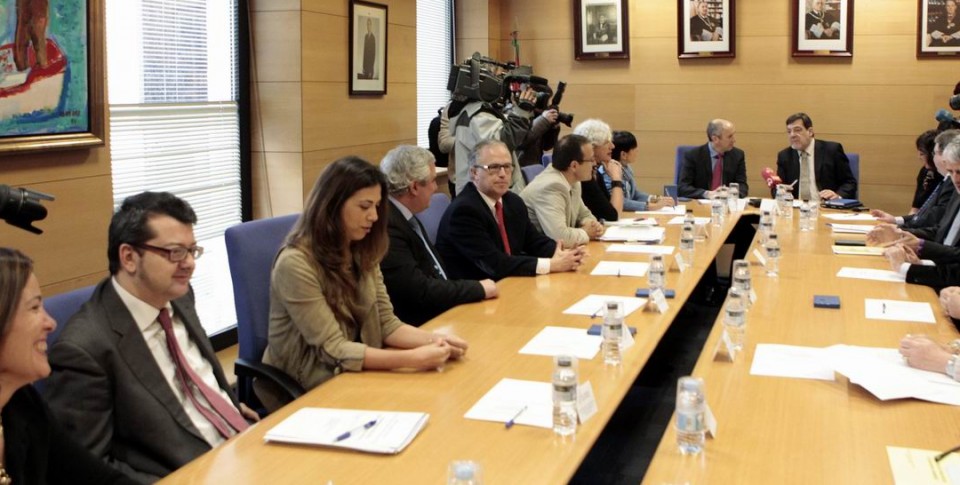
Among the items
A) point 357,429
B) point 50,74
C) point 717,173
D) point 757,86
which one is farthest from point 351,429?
point 757,86

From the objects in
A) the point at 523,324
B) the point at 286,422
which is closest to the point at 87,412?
the point at 286,422

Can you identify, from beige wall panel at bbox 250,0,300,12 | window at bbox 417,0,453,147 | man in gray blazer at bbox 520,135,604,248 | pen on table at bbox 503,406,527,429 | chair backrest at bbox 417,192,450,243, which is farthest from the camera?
window at bbox 417,0,453,147

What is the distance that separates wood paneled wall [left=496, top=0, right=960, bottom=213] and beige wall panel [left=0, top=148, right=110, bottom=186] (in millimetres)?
5243

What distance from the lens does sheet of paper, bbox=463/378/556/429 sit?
7.41ft

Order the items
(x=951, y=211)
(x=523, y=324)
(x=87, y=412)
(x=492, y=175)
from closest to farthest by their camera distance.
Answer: (x=87, y=412) < (x=523, y=324) < (x=492, y=175) < (x=951, y=211)

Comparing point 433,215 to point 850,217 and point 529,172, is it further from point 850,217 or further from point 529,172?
point 850,217

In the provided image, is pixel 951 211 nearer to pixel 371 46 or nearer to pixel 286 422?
pixel 371 46

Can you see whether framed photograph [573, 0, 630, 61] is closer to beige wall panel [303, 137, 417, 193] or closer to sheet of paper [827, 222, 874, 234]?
beige wall panel [303, 137, 417, 193]

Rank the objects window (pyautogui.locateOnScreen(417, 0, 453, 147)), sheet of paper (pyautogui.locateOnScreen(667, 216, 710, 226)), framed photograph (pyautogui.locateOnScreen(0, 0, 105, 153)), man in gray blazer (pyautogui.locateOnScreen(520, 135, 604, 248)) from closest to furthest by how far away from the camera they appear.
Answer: framed photograph (pyautogui.locateOnScreen(0, 0, 105, 153)), man in gray blazer (pyautogui.locateOnScreen(520, 135, 604, 248)), sheet of paper (pyautogui.locateOnScreen(667, 216, 710, 226)), window (pyautogui.locateOnScreen(417, 0, 453, 147))

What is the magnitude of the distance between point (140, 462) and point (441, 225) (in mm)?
2251

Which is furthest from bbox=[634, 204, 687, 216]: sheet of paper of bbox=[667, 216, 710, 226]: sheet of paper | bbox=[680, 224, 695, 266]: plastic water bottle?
bbox=[680, 224, 695, 266]: plastic water bottle

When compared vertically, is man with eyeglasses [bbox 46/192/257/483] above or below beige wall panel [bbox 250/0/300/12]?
below

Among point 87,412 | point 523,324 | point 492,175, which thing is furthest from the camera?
point 492,175

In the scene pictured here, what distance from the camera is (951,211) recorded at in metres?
4.98
